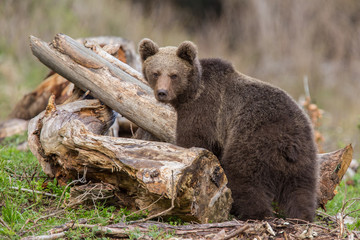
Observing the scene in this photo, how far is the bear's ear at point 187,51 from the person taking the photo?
5242 millimetres

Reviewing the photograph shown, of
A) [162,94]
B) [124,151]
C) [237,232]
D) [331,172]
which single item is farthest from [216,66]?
[237,232]

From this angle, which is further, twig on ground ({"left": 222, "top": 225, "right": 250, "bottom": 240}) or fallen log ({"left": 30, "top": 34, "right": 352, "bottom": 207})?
fallen log ({"left": 30, "top": 34, "right": 352, "bottom": 207})

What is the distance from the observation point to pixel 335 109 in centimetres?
1488

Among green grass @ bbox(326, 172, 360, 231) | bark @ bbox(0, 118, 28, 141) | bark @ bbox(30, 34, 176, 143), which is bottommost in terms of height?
bark @ bbox(0, 118, 28, 141)

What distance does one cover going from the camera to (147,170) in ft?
13.9

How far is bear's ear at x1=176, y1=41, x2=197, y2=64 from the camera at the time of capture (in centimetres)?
524

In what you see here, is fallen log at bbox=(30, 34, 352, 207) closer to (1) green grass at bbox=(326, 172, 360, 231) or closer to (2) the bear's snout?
(1) green grass at bbox=(326, 172, 360, 231)

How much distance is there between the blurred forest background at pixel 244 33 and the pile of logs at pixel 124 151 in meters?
7.78

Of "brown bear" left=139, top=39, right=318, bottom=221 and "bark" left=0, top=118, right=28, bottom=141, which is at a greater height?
"brown bear" left=139, top=39, right=318, bottom=221

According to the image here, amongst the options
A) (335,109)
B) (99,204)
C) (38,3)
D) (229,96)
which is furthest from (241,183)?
(38,3)

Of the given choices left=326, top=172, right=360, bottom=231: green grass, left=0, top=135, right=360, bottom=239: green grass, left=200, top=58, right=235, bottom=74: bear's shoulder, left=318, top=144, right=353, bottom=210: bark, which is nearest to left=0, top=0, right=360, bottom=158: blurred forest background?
left=326, top=172, right=360, bottom=231: green grass

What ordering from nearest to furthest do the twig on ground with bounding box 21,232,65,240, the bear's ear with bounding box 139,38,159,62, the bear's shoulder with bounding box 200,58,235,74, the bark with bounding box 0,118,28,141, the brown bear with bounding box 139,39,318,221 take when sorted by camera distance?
the twig on ground with bounding box 21,232,65,240 < the brown bear with bounding box 139,39,318,221 < the bear's ear with bounding box 139,38,159,62 < the bear's shoulder with bounding box 200,58,235,74 < the bark with bounding box 0,118,28,141

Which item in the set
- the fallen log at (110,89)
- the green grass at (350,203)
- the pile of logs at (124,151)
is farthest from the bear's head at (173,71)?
the green grass at (350,203)

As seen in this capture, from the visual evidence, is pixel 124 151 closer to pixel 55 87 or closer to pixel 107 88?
pixel 107 88
